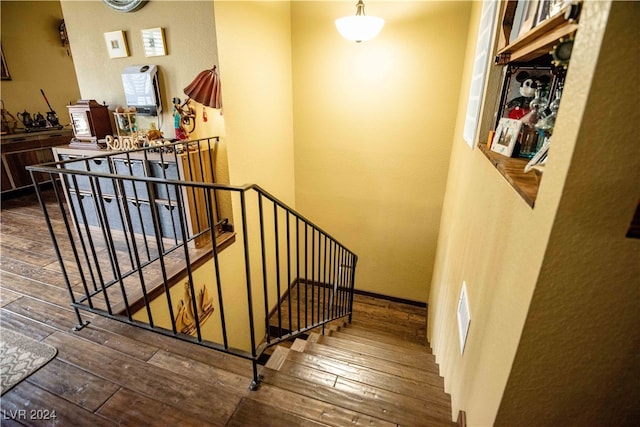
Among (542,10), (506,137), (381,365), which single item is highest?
(542,10)

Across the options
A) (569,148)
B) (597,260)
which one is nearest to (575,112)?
(569,148)

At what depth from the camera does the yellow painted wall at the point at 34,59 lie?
420 cm

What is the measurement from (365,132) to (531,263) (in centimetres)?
300

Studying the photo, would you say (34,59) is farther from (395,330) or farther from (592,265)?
(592,265)

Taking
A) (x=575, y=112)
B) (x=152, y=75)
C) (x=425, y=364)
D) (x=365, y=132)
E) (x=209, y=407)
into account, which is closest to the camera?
(x=575, y=112)

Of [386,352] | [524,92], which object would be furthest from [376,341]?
[524,92]

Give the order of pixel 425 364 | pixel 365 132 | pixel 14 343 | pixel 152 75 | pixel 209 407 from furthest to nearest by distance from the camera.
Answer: pixel 365 132, pixel 152 75, pixel 425 364, pixel 14 343, pixel 209 407

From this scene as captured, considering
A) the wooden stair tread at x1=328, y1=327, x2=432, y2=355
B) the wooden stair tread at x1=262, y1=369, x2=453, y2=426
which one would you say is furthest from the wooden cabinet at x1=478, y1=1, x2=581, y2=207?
the wooden stair tread at x1=328, y1=327, x2=432, y2=355

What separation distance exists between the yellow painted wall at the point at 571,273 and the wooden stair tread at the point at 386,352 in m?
1.19

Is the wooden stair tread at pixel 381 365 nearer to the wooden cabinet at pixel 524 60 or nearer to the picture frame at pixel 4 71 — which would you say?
the wooden cabinet at pixel 524 60

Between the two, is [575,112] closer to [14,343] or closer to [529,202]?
[529,202]

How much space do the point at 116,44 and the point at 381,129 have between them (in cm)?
280

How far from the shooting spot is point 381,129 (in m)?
3.55

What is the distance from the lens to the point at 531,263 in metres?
0.84
